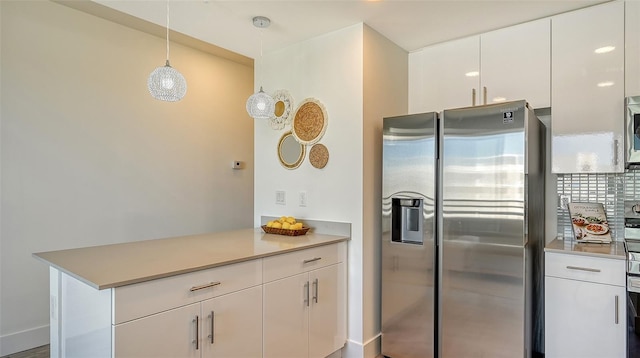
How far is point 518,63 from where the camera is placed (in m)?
2.63

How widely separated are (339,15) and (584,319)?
7.87 feet

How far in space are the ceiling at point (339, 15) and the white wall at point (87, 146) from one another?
0.86m

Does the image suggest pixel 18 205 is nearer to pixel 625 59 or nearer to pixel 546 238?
pixel 546 238

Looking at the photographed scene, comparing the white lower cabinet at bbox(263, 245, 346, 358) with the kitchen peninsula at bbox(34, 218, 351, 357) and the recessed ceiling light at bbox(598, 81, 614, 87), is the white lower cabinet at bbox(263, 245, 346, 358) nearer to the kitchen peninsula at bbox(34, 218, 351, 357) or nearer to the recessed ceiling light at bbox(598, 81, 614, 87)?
the kitchen peninsula at bbox(34, 218, 351, 357)

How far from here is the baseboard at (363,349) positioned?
2604 millimetres

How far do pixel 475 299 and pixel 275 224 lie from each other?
4.77ft

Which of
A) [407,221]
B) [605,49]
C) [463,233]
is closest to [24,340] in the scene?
[407,221]

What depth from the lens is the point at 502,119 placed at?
2176mm

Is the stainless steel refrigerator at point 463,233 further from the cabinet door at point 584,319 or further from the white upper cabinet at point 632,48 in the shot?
the white upper cabinet at point 632,48

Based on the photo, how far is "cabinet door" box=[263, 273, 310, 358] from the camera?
2072 millimetres

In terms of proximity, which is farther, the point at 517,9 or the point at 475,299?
the point at 517,9

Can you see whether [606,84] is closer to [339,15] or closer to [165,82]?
[339,15]

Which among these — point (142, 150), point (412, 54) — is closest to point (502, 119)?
point (412, 54)

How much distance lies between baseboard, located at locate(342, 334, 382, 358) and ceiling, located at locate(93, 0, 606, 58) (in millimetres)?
2309
